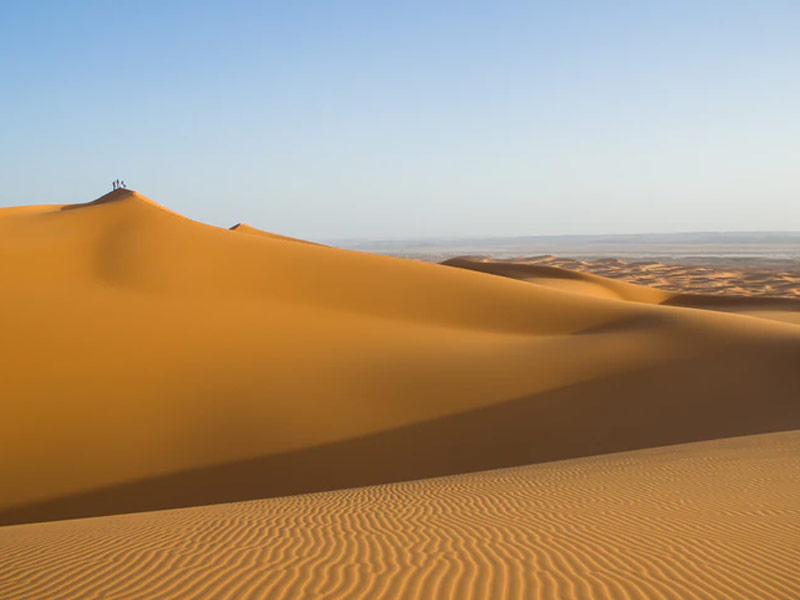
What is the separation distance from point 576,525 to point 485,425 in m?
6.93

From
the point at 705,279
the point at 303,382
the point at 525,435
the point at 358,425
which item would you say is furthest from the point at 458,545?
the point at 705,279

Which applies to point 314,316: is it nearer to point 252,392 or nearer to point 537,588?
point 252,392

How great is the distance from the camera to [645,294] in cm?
4341

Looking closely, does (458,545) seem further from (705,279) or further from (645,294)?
(705,279)

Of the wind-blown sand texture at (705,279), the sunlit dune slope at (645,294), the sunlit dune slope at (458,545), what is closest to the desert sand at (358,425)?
the sunlit dune slope at (458,545)

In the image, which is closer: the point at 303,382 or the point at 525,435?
the point at 525,435

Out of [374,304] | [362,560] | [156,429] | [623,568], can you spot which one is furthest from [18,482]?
[374,304]

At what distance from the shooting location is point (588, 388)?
15766mm

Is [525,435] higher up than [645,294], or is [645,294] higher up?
[525,435]

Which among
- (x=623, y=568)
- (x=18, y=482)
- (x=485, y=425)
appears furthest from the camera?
(x=485, y=425)

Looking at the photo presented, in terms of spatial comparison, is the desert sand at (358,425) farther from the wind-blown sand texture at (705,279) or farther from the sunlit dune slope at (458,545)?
the wind-blown sand texture at (705,279)

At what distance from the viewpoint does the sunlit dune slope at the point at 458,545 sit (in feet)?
16.9

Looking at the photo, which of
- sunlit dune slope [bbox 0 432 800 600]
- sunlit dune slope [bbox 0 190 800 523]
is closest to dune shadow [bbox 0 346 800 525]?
sunlit dune slope [bbox 0 190 800 523]

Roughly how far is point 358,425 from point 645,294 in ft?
112
